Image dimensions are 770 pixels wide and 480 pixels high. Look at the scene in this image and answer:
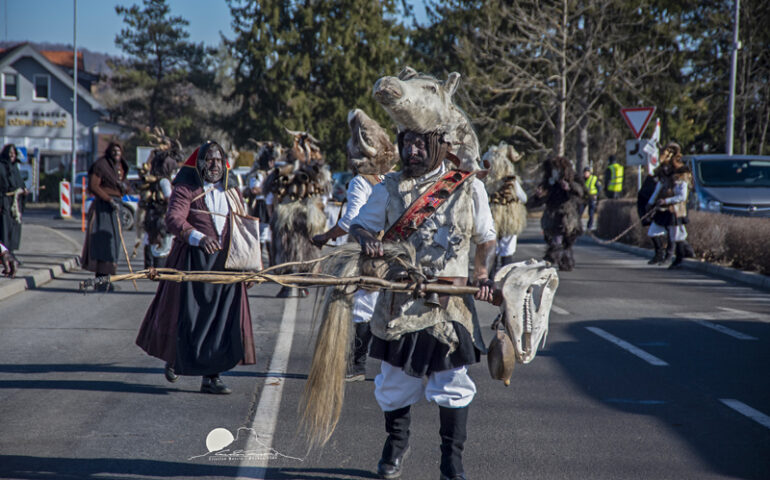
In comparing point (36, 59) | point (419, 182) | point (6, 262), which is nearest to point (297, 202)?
point (6, 262)

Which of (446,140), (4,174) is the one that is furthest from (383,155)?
(4,174)

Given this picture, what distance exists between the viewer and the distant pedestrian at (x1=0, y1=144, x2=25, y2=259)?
14.1 metres

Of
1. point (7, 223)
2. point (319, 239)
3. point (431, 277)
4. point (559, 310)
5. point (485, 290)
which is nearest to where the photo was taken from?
point (485, 290)

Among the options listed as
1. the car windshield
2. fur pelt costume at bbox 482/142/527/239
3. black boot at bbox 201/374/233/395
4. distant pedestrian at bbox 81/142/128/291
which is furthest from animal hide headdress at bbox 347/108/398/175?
the car windshield

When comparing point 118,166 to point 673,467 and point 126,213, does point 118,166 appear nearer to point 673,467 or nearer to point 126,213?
point 673,467

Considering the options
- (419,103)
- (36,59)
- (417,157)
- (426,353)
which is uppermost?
(36,59)

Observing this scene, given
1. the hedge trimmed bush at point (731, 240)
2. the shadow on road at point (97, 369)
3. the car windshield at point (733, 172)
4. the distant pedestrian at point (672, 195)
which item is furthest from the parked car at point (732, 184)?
the shadow on road at point (97, 369)

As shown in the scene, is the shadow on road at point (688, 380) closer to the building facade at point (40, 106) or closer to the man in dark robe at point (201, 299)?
the man in dark robe at point (201, 299)

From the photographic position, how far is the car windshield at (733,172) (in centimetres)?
1814

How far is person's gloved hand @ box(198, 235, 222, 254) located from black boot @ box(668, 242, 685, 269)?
11.7 m

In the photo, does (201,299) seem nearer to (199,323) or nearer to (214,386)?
(199,323)

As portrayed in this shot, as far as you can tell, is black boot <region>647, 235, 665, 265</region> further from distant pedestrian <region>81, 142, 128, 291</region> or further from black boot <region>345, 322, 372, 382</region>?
black boot <region>345, 322, 372, 382</region>

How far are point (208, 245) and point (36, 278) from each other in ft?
26.7

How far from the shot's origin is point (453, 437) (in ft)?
13.8
